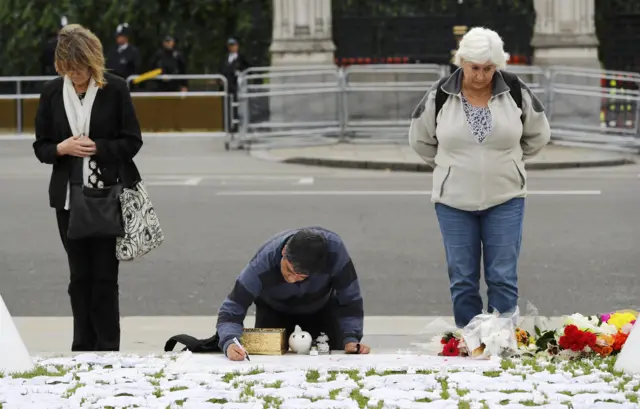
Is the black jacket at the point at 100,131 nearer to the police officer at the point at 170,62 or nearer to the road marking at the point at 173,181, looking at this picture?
the road marking at the point at 173,181

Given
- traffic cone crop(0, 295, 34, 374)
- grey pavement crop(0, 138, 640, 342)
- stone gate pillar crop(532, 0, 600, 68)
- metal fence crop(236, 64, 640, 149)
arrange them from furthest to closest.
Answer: stone gate pillar crop(532, 0, 600, 68) < metal fence crop(236, 64, 640, 149) < grey pavement crop(0, 138, 640, 342) < traffic cone crop(0, 295, 34, 374)

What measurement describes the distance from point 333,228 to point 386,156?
20.6 feet

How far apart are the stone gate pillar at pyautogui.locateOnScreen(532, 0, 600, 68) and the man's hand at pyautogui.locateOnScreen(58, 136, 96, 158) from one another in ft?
51.7

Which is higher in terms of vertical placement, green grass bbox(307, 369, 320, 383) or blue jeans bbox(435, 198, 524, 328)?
blue jeans bbox(435, 198, 524, 328)

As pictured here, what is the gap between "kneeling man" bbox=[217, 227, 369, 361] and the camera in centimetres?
722

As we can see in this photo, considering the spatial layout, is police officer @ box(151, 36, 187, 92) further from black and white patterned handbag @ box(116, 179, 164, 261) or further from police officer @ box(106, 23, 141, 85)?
black and white patterned handbag @ box(116, 179, 164, 261)

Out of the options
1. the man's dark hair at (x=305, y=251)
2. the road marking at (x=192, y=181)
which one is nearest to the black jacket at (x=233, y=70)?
the road marking at (x=192, y=181)

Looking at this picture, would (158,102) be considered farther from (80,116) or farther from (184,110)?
(80,116)

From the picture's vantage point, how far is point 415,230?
13.7 meters

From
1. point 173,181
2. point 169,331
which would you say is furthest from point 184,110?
point 169,331

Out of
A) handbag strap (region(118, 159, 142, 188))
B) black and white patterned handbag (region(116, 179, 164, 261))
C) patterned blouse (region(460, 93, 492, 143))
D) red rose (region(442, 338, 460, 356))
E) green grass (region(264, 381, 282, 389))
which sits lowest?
red rose (region(442, 338, 460, 356))

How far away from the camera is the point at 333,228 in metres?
13.9

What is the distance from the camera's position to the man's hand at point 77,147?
7918 millimetres

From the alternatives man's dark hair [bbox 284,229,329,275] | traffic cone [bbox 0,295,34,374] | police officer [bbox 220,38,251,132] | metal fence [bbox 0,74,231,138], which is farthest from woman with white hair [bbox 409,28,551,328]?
police officer [bbox 220,38,251,132]
